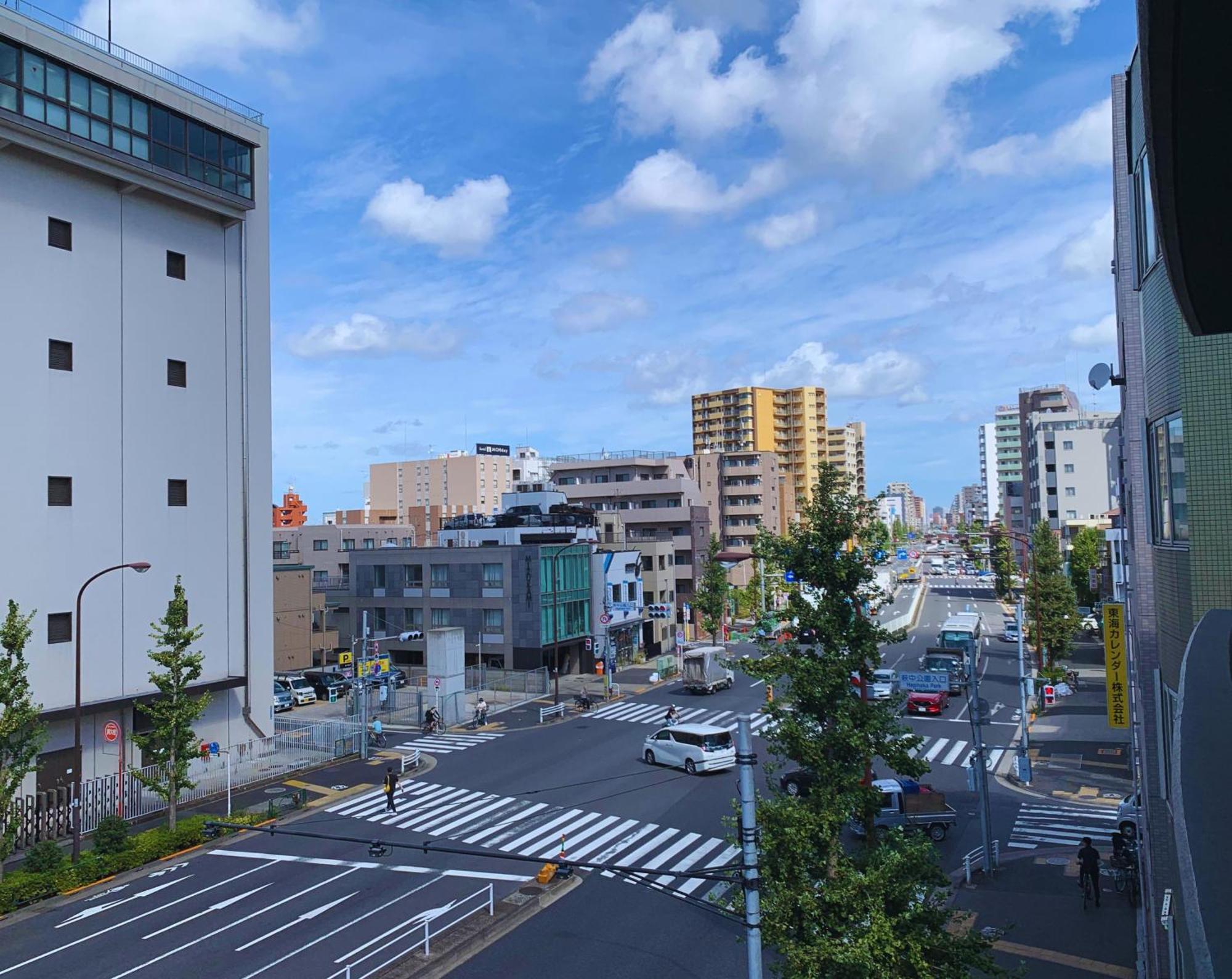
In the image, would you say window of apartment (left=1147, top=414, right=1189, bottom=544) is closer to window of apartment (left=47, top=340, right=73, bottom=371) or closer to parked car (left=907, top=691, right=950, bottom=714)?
parked car (left=907, top=691, right=950, bottom=714)

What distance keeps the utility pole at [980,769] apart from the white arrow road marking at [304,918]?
15.5 meters

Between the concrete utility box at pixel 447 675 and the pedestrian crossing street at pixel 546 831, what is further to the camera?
the concrete utility box at pixel 447 675

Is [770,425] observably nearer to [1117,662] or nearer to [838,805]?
[1117,662]

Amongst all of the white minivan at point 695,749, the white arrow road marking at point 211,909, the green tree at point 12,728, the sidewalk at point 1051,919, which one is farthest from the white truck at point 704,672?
the green tree at point 12,728

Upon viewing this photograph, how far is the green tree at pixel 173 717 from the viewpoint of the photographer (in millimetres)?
25281

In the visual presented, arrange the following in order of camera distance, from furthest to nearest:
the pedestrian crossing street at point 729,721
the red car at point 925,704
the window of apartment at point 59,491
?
the red car at point 925,704 < the pedestrian crossing street at point 729,721 < the window of apartment at point 59,491

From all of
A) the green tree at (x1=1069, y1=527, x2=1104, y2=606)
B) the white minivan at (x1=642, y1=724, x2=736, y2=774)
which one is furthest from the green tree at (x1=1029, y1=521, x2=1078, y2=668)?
the white minivan at (x1=642, y1=724, x2=736, y2=774)

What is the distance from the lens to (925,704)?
40.9m

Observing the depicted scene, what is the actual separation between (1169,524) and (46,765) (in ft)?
106

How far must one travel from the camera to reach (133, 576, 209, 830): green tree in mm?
25281

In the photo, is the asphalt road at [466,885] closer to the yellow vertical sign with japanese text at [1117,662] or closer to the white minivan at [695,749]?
the white minivan at [695,749]

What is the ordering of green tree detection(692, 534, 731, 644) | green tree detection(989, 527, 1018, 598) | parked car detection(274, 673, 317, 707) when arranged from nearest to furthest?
parked car detection(274, 673, 317, 707) → green tree detection(692, 534, 731, 644) → green tree detection(989, 527, 1018, 598)

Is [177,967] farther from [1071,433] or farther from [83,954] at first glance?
[1071,433]

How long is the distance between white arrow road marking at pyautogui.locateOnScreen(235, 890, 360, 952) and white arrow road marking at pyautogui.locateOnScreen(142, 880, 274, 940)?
223 cm
